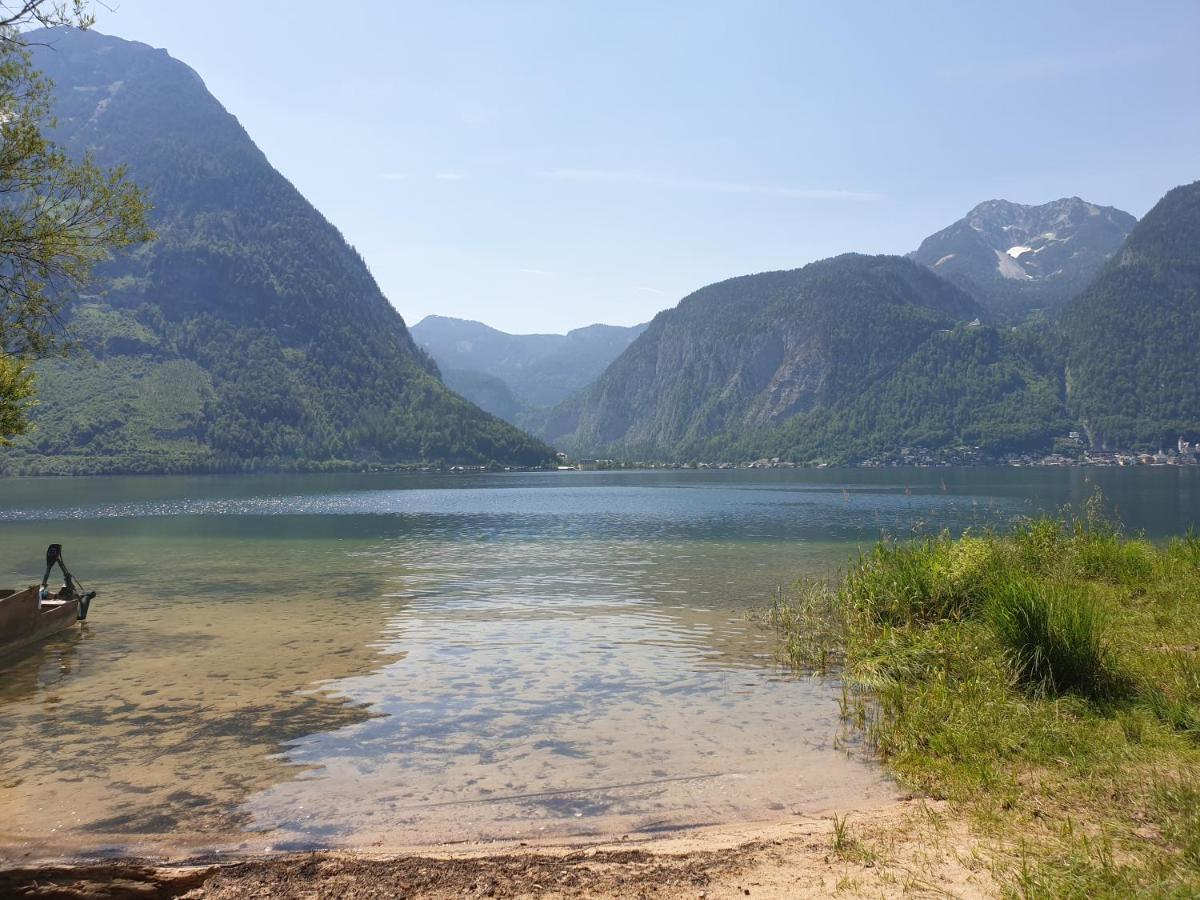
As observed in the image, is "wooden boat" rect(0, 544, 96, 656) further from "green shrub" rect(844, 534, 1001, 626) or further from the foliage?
"green shrub" rect(844, 534, 1001, 626)

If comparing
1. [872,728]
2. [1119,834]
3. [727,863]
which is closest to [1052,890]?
[1119,834]

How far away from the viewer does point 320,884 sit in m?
7.88

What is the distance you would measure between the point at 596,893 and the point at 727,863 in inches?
59.2

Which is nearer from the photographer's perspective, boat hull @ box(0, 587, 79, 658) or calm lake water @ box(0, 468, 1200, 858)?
calm lake water @ box(0, 468, 1200, 858)

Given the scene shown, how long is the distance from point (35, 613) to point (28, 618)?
46 centimetres

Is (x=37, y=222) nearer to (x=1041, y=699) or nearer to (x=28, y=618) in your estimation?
(x=28, y=618)

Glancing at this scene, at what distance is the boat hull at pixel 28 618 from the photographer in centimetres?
2073

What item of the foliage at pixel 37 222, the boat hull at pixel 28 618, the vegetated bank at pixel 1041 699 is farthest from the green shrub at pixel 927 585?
the boat hull at pixel 28 618

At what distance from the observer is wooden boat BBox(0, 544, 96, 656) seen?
20.8m

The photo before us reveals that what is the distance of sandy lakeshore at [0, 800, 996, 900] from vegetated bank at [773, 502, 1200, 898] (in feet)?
1.46

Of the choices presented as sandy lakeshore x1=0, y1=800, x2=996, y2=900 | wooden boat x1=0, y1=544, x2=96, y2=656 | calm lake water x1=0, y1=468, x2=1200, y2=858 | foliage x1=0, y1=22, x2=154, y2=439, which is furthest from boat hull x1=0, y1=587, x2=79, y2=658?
sandy lakeshore x1=0, y1=800, x2=996, y2=900

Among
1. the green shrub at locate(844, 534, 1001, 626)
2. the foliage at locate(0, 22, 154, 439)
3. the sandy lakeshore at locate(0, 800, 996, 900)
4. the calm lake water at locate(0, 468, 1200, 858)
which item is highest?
the foliage at locate(0, 22, 154, 439)

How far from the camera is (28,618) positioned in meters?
21.9

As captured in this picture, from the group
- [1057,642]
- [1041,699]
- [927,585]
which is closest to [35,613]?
[927,585]
